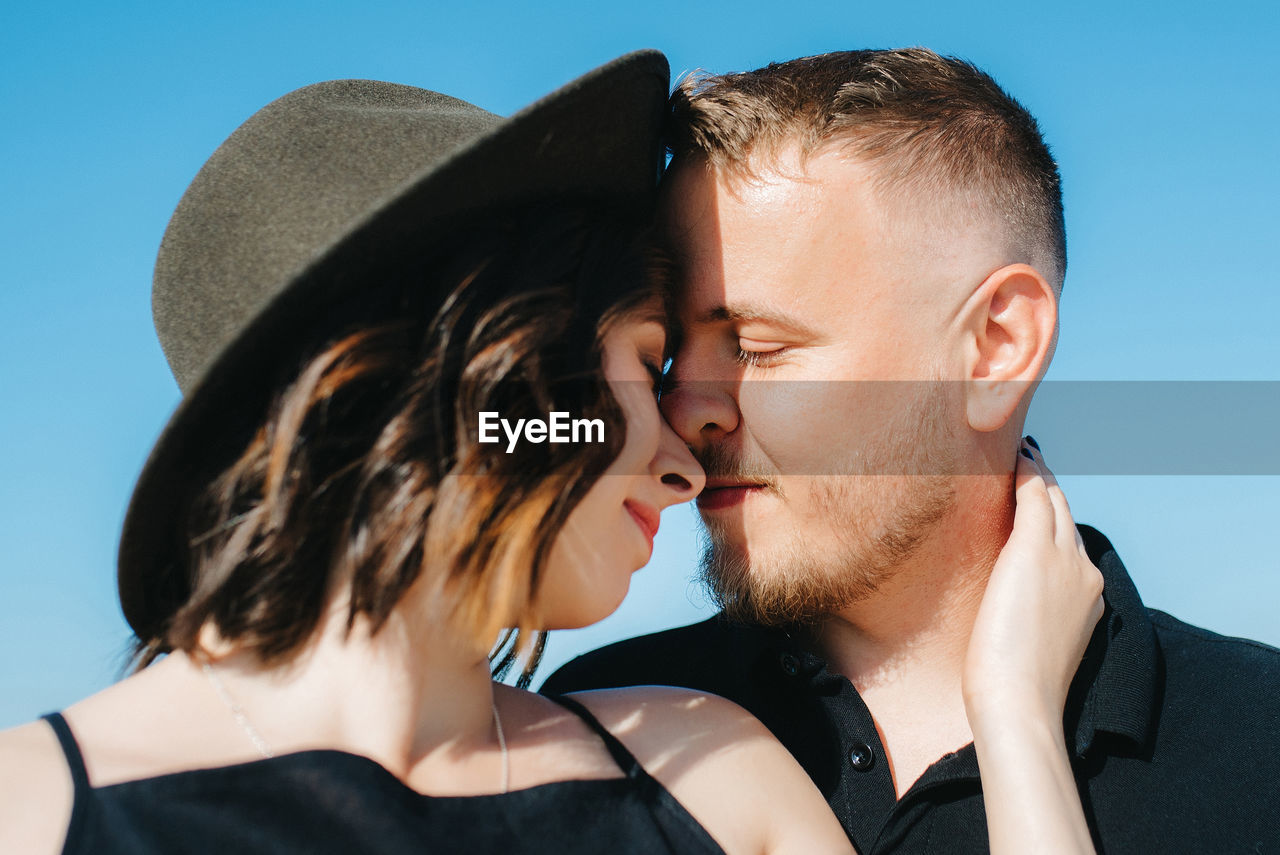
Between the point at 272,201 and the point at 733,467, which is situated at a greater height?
the point at 272,201

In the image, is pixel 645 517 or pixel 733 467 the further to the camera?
pixel 733 467

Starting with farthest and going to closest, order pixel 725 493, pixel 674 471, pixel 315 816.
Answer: pixel 725 493, pixel 674 471, pixel 315 816

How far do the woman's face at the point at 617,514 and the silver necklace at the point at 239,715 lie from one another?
0.56 meters

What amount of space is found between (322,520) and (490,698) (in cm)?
51

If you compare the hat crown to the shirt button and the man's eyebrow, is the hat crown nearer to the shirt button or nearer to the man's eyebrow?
the man's eyebrow

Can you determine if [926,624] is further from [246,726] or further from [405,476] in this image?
[246,726]

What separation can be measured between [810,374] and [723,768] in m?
1.08

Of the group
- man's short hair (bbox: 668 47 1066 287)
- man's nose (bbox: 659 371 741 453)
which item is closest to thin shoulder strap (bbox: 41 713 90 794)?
man's nose (bbox: 659 371 741 453)

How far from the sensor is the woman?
172cm

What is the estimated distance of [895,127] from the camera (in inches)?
110

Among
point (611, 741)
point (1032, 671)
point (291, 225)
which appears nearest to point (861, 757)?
point (1032, 671)

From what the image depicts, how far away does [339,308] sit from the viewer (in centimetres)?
179

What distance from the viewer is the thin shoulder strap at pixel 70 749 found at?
5.43ft

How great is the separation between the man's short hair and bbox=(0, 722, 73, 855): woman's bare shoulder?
2.06 m
